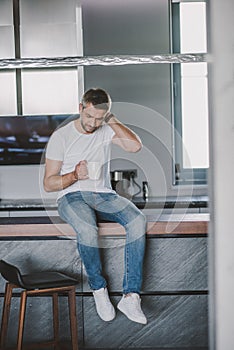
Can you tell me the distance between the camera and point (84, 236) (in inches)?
86.7

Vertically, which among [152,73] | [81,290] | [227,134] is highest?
[152,73]

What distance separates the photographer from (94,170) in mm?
2254

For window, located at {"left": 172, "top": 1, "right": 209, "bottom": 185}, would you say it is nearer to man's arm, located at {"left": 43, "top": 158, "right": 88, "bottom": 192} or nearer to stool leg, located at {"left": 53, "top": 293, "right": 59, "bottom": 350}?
man's arm, located at {"left": 43, "top": 158, "right": 88, "bottom": 192}

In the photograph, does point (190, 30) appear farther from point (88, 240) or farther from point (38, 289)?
point (38, 289)

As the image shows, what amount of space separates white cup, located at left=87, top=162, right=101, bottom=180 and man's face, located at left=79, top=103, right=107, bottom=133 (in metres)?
0.11

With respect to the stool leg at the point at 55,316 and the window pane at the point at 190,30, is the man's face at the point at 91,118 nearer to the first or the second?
the stool leg at the point at 55,316

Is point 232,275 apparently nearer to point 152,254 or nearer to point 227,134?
point 227,134

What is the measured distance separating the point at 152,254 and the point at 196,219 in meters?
0.19

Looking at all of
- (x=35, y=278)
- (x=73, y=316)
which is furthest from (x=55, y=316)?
(x=35, y=278)

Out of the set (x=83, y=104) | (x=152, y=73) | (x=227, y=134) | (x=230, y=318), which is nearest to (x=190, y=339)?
(x=83, y=104)

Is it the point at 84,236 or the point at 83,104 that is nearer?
the point at 84,236

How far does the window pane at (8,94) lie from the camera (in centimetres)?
357

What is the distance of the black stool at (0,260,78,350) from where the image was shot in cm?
213

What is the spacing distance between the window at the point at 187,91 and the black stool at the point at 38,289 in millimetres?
1405
